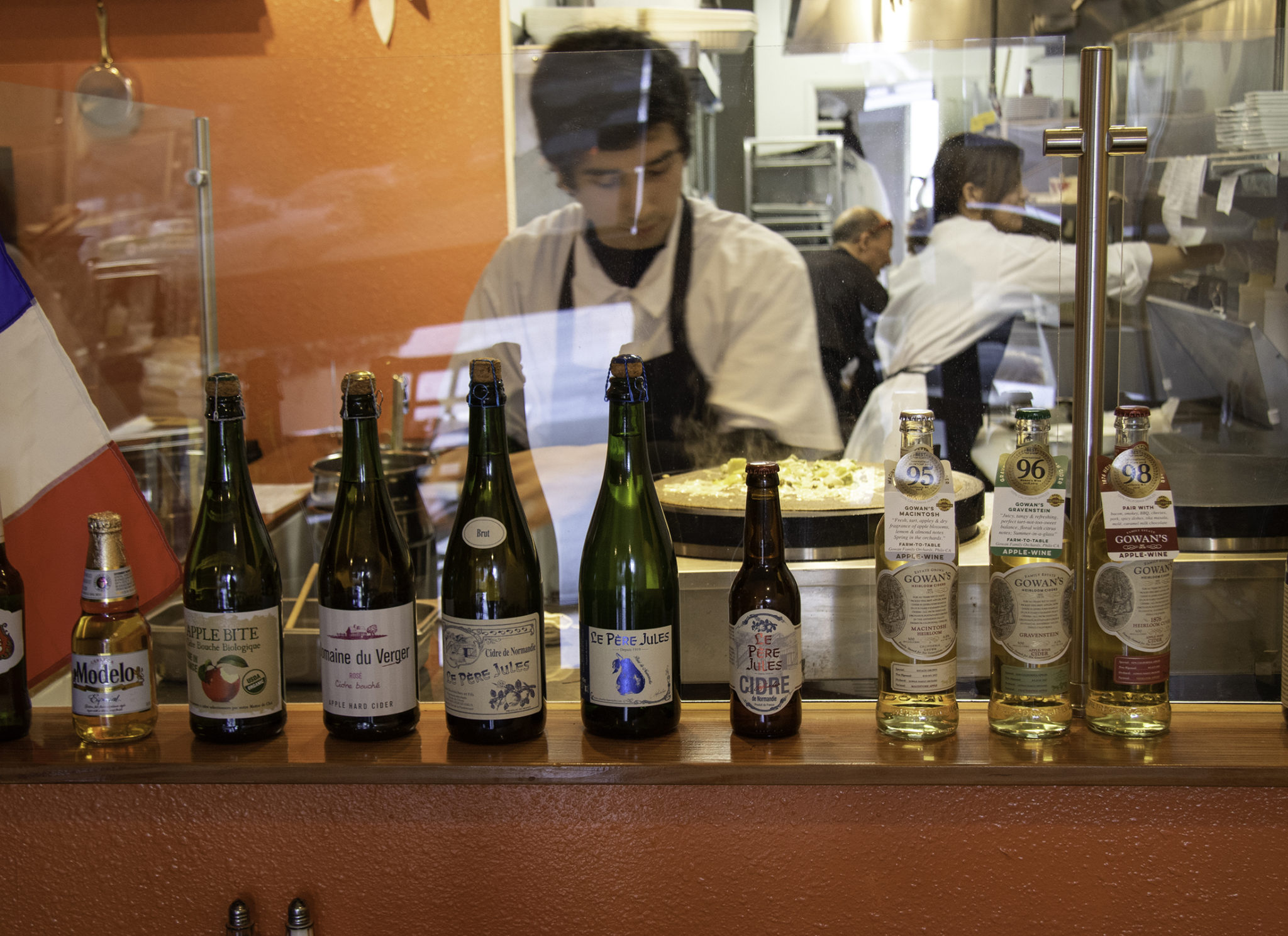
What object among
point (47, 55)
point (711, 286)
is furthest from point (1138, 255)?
point (47, 55)

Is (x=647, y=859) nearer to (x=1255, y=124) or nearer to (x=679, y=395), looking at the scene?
(x=679, y=395)

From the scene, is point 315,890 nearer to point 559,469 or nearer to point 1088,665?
point 559,469

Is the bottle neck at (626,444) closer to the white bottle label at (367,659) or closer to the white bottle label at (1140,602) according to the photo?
the white bottle label at (367,659)

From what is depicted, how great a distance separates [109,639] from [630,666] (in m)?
0.39

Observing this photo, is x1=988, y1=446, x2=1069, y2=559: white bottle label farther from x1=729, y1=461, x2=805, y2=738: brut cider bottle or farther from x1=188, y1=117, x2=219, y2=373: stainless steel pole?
x1=188, y1=117, x2=219, y2=373: stainless steel pole

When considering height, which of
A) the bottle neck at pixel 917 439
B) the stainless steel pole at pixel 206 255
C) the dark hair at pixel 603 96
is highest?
the dark hair at pixel 603 96

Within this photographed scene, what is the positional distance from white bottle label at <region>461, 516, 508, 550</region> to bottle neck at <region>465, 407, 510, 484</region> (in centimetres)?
4

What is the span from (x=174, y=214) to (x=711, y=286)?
722mm

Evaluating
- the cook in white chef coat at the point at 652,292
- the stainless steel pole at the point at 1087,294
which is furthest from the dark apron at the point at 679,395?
the stainless steel pole at the point at 1087,294

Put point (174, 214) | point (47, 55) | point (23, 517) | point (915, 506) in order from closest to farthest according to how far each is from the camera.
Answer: point (915, 506) → point (23, 517) → point (174, 214) → point (47, 55)

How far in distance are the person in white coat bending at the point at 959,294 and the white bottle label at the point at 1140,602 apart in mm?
203

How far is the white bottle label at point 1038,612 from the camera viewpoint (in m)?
0.76

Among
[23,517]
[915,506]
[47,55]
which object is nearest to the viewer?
[915,506]

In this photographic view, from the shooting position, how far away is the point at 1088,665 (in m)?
0.82
